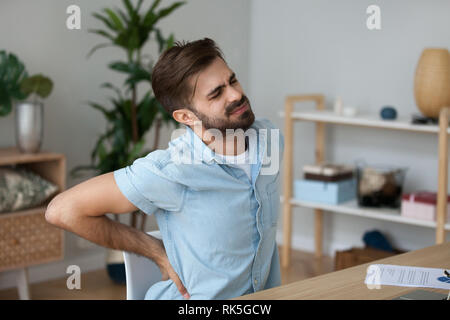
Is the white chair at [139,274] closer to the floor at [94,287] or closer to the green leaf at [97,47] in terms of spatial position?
the floor at [94,287]

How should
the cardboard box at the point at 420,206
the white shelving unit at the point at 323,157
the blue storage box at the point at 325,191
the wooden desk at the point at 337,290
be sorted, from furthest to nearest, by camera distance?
the blue storage box at the point at 325,191 < the cardboard box at the point at 420,206 < the white shelving unit at the point at 323,157 < the wooden desk at the point at 337,290

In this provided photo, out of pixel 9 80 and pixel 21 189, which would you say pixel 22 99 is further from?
pixel 21 189

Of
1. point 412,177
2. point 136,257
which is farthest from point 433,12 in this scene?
point 136,257

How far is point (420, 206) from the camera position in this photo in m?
3.42

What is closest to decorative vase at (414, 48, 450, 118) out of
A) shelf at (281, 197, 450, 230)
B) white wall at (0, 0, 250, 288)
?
shelf at (281, 197, 450, 230)

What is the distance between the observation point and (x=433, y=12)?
3.67m

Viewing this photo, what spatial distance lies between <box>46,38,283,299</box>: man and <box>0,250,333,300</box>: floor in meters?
1.76

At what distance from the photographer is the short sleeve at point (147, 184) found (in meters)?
1.41

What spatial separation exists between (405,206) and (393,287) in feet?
6.95

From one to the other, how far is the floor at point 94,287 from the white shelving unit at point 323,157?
0.15m

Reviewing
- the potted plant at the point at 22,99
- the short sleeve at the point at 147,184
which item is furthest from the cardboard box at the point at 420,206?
the short sleeve at the point at 147,184

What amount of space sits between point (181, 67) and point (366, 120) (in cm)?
225

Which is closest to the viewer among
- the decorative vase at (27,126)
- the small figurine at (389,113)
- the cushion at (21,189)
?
the cushion at (21,189)

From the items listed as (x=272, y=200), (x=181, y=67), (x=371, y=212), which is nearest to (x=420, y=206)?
(x=371, y=212)
